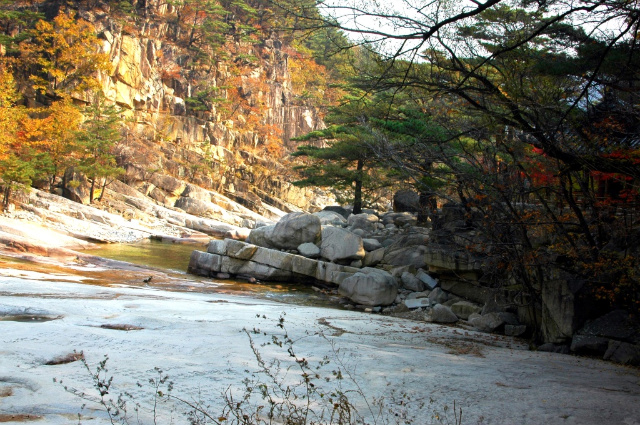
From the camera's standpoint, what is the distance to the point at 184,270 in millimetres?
14453

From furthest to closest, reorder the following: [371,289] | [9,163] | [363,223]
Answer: [9,163], [363,223], [371,289]

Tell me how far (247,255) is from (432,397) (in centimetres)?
1057

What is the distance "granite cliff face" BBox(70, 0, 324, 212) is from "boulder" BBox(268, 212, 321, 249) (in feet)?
63.7

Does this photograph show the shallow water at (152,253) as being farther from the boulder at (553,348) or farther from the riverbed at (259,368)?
the boulder at (553,348)

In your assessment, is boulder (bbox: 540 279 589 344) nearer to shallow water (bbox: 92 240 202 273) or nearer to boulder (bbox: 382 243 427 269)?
boulder (bbox: 382 243 427 269)

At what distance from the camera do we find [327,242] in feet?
46.9

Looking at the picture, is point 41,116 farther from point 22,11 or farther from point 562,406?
point 562,406

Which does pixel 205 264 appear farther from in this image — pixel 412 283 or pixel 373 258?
pixel 412 283

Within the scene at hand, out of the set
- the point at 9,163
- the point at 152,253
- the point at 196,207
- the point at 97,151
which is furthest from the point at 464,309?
the point at 196,207

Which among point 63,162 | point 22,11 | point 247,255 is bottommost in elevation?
point 247,255

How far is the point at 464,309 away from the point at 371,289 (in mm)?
2004

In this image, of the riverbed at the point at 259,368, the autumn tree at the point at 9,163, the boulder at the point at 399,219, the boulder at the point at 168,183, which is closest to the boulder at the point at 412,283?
the riverbed at the point at 259,368

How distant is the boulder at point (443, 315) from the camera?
31.2ft

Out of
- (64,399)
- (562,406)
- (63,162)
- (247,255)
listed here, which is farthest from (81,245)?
(562,406)
